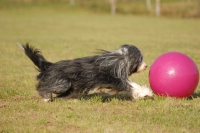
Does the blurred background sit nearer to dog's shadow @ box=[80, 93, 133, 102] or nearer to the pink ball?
dog's shadow @ box=[80, 93, 133, 102]

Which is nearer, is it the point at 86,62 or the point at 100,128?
the point at 100,128

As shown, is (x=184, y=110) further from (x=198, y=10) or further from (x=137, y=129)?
(x=198, y=10)

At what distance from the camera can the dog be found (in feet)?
25.3

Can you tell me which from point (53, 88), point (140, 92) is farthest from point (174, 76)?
point (53, 88)

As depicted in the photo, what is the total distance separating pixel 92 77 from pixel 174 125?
203cm

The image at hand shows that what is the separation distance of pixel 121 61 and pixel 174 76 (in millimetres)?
1044

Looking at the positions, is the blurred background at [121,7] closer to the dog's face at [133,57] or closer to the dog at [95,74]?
the dog's face at [133,57]

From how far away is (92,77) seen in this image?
25.3ft

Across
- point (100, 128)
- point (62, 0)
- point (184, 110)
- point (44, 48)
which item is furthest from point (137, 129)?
point (62, 0)

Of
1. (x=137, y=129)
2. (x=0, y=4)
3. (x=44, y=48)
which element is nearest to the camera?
(x=137, y=129)

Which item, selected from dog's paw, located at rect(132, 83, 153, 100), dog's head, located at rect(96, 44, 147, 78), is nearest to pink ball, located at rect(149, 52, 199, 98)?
dog's paw, located at rect(132, 83, 153, 100)

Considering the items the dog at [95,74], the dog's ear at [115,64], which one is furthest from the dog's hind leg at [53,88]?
the dog's ear at [115,64]

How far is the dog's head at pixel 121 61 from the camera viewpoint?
771 centimetres

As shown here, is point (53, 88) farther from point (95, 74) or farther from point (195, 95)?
point (195, 95)
